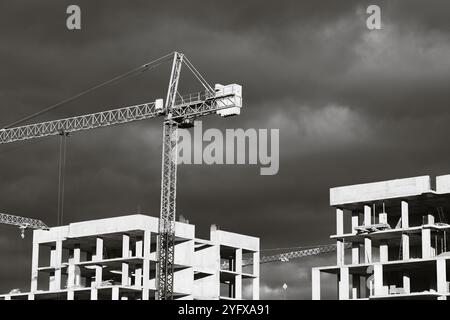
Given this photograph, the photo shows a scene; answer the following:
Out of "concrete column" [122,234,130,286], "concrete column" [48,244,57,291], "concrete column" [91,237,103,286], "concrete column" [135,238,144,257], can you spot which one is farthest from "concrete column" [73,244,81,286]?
"concrete column" [135,238,144,257]

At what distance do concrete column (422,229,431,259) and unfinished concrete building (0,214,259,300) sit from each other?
40377 mm

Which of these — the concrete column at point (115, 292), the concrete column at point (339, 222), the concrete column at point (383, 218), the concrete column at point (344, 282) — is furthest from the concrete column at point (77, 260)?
the concrete column at point (383, 218)

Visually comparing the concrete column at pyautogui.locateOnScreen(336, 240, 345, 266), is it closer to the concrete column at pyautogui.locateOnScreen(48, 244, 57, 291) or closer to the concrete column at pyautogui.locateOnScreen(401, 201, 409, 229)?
the concrete column at pyautogui.locateOnScreen(401, 201, 409, 229)

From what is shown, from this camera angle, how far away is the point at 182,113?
14225 cm

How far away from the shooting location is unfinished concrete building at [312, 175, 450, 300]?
10994cm

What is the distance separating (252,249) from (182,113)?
24.6 metres

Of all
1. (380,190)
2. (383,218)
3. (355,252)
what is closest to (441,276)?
(383,218)

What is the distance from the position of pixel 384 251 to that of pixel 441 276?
10765 millimetres

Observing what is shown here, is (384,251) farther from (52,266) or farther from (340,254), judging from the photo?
(52,266)

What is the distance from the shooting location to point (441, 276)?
10694cm

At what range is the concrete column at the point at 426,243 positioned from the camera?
360 feet

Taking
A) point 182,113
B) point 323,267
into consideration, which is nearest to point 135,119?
point 182,113

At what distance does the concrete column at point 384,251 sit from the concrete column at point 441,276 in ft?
28.1
